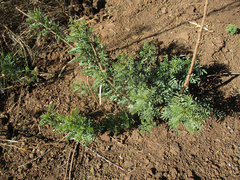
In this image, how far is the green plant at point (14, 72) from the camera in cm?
273

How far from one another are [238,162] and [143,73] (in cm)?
169

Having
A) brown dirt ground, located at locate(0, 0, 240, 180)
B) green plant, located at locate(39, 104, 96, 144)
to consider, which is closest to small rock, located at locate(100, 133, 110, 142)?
brown dirt ground, located at locate(0, 0, 240, 180)

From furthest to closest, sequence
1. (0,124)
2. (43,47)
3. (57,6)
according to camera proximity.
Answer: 1. (57,6)
2. (43,47)
3. (0,124)

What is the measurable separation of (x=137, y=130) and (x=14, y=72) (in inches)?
91.0

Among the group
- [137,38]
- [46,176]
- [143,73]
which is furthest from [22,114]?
[137,38]

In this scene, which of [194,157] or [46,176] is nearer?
[194,157]

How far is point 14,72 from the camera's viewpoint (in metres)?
2.89

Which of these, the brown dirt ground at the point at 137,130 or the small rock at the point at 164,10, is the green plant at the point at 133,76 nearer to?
the brown dirt ground at the point at 137,130

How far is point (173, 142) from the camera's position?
94.7 inches

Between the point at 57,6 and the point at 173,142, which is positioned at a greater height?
the point at 57,6

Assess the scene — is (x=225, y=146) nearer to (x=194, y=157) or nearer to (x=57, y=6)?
(x=194, y=157)

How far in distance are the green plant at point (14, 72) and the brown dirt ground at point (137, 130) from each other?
179 mm

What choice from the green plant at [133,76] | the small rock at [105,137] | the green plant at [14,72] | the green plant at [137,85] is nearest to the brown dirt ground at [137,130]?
the small rock at [105,137]

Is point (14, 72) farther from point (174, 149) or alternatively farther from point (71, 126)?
point (174, 149)
